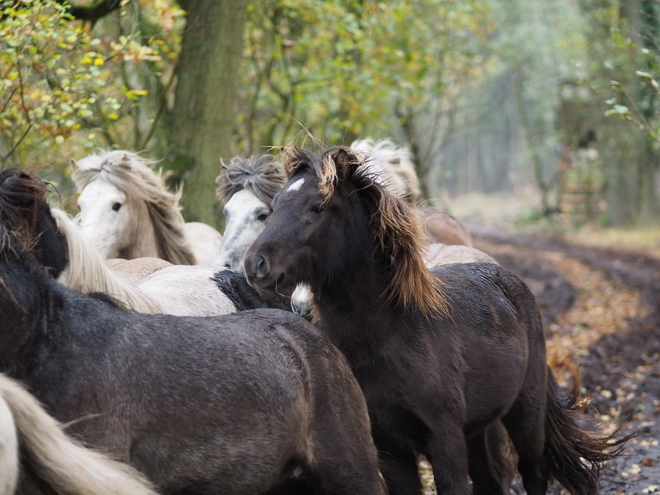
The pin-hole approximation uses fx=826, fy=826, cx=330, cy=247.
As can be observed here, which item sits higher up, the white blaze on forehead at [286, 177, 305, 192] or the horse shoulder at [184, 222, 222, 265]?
the white blaze on forehead at [286, 177, 305, 192]

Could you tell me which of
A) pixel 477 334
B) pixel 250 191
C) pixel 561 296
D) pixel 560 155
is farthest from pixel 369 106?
pixel 560 155

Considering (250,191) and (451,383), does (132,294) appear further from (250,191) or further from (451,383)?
(250,191)

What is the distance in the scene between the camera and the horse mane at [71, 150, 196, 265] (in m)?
7.31

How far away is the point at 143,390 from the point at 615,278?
1600cm

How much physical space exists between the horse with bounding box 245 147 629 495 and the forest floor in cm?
123

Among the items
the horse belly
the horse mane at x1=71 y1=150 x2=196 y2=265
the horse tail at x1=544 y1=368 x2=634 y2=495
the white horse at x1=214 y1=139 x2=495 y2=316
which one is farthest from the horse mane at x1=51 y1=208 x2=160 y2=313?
the horse tail at x1=544 y1=368 x2=634 y2=495

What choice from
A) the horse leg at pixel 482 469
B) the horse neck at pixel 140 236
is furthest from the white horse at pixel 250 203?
the horse leg at pixel 482 469

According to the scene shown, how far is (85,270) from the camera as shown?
4.47m

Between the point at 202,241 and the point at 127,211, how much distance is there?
126cm

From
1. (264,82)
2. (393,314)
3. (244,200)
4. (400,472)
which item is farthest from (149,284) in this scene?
(264,82)

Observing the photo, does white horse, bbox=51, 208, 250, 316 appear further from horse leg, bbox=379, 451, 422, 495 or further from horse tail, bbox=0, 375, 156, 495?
horse leg, bbox=379, 451, 422, 495

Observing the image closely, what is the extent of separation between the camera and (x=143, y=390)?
3102 mm

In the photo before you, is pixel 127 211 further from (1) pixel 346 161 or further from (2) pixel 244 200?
(1) pixel 346 161

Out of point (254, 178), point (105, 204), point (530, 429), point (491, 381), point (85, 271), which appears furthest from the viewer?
point (105, 204)
